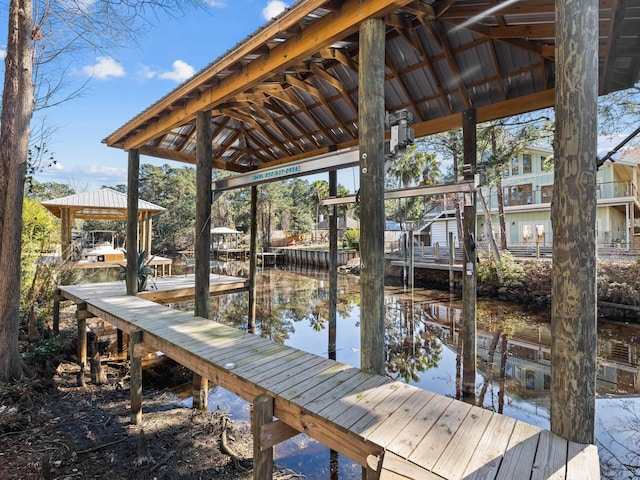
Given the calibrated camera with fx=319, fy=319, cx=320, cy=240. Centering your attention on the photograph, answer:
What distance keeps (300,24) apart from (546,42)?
299 cm

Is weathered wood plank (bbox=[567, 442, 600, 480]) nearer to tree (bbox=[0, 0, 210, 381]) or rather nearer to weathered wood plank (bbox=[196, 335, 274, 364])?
weathered wood plank (bbox=[196, 335, 274, 364])

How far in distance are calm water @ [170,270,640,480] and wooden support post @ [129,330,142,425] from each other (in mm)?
1223

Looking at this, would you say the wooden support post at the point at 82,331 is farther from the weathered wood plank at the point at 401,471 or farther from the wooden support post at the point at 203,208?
the weathered wood plank at the point at 401,471

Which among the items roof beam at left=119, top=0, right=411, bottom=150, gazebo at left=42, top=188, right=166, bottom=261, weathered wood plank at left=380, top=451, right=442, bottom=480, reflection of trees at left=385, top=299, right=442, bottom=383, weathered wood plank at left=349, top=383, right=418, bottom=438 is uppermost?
roof beam at left=119, top=0, right=411, bottom=150

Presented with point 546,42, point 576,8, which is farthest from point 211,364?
point 546,42

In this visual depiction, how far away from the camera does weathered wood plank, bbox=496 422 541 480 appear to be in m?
1.62

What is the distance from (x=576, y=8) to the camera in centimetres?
188

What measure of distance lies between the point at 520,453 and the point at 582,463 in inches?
11.2

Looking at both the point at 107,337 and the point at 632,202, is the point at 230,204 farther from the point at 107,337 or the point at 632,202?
the point at 632,202

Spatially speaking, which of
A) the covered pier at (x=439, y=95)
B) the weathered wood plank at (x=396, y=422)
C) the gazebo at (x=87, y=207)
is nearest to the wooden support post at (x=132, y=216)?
the covered pier at (x=439, y=95)

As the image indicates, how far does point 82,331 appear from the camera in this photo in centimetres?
615

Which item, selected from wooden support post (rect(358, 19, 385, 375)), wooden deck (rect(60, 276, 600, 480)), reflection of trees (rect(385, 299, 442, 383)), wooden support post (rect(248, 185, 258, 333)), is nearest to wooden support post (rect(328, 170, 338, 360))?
reflection of trees (rect(385, 299, 442, 383))

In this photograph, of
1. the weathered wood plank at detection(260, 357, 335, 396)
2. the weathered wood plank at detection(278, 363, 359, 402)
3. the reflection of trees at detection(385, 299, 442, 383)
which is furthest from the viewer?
the reflection of trees at detection(385, 299, 442, 383)

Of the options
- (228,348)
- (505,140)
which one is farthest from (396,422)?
(505,140)
